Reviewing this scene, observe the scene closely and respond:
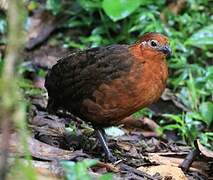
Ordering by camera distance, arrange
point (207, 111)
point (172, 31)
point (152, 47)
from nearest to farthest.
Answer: point (152, 47) < point (207, 111) < point (172, 31)

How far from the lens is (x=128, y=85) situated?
4098 millimetres

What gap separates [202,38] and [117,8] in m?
1.13

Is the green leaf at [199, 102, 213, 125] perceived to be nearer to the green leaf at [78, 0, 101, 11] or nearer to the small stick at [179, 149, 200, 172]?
the small stick at [179, 149, 200, 172]

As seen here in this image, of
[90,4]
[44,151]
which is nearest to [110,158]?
[44,151]

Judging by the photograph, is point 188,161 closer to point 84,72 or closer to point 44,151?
point 84,72

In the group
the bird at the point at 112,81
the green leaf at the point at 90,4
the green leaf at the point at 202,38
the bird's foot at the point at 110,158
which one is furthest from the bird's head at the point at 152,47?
the green leaf at the point at 90,4

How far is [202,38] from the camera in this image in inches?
277

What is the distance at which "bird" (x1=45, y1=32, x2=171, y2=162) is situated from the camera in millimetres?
4105

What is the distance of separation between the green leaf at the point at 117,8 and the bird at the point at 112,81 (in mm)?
2995

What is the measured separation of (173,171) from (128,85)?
64 cm

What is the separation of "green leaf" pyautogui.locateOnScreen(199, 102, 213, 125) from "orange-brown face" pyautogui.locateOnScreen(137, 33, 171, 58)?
184 centimetres

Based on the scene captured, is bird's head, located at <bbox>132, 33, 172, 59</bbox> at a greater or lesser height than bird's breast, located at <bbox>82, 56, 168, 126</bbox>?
greater

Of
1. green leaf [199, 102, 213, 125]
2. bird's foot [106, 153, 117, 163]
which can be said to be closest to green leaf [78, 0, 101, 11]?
green leaf [199, 102, 213, 125]

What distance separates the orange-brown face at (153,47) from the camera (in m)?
4.29
